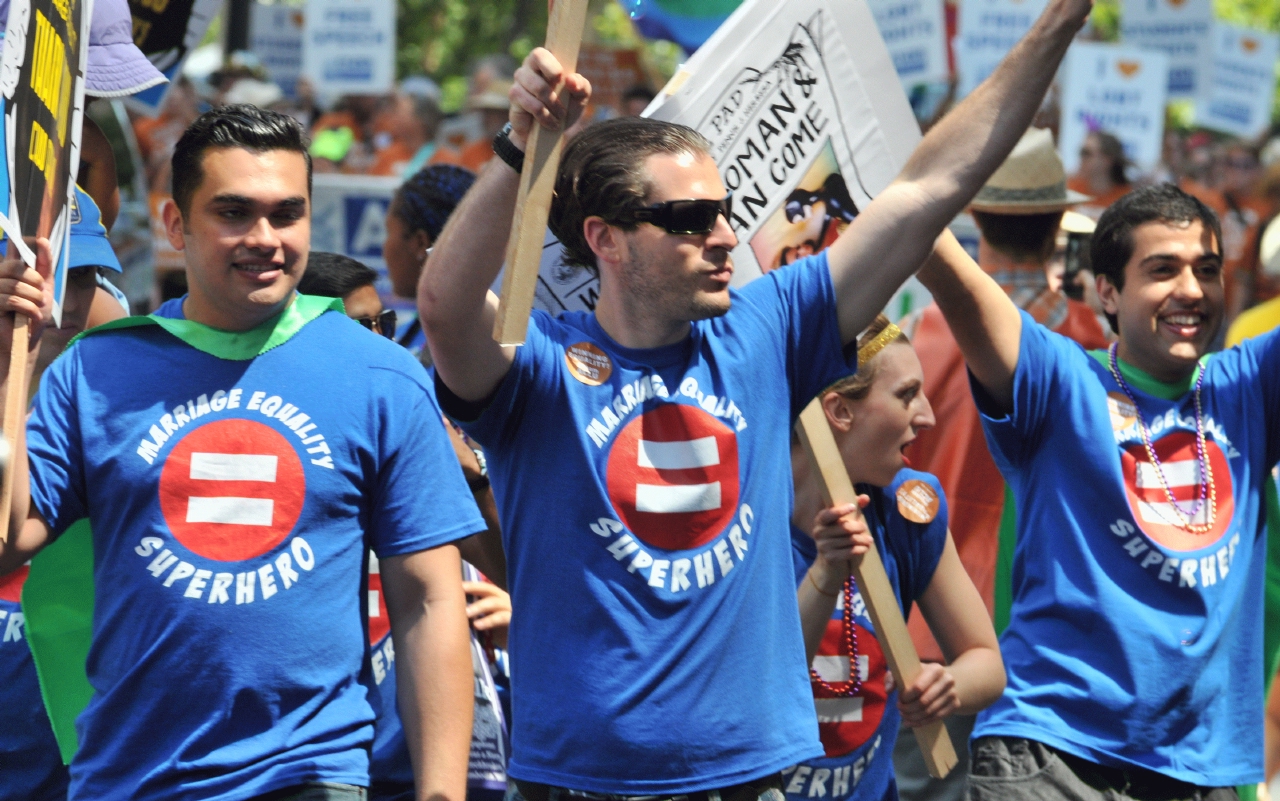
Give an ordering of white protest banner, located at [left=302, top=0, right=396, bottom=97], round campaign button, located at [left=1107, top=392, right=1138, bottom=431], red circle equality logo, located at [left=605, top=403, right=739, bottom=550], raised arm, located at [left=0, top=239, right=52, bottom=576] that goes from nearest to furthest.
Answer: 1. raised arm, located at [left=0, top=239, right=52, bottom=576]
2. red circle equality logo, located at [left=605, top=403, right=739, bottom=550]
3. round campaign button, located at [left=1107, top=392, right=1138, bottom=431]
4. white protest banner, located at [left=302, top=0, right=396, bottom=97]

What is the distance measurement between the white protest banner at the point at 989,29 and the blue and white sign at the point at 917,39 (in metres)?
1.24

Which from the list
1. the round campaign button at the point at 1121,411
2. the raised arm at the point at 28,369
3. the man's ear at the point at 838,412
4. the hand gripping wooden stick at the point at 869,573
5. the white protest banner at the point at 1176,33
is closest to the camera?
the raised arm at the point at 28,369

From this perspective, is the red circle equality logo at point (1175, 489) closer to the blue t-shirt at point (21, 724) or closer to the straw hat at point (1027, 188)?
the straw hat at point (1027, 188)

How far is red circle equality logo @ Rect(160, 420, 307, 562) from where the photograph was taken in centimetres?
315

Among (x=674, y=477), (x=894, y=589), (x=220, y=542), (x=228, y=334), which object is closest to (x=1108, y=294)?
(x=894, y=589)

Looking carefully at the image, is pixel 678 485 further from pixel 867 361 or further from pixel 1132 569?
pixel 1132 569

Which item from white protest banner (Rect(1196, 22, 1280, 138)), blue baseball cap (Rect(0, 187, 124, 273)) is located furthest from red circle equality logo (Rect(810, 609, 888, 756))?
white protest banner (Rect(1196, 22, 1280, 138))

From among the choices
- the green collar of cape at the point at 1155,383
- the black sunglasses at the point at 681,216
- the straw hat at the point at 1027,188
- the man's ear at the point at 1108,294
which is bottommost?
the green collar of cape at the point at 1155,383

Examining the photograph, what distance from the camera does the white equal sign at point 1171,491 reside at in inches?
160

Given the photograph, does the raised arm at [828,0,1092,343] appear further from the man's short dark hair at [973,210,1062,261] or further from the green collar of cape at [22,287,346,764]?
the man's short dark hair at [973,210,1062,261]

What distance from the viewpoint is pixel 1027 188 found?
6.16 metres

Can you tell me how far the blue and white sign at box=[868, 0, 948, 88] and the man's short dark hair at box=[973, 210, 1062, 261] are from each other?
15.8ft

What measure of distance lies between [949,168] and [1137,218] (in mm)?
1194

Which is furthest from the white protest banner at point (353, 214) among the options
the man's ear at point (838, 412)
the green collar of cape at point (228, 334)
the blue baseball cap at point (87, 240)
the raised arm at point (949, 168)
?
the raised arm at point (949, 168)
